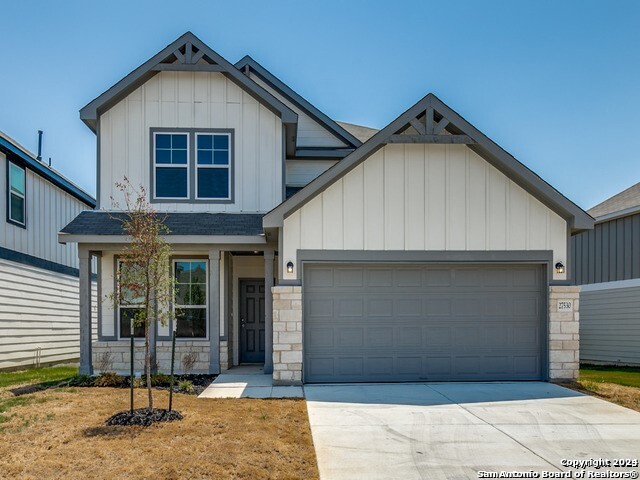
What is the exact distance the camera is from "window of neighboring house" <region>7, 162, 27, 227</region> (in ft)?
45.9

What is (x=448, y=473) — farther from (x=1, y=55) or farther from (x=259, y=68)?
(x=1, y=55)

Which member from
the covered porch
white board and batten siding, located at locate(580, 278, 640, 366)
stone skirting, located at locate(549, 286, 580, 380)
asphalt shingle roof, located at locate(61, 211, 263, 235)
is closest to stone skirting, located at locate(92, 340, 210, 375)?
the covered porch

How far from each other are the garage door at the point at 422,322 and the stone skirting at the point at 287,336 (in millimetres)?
307

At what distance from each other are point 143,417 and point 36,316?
937cm

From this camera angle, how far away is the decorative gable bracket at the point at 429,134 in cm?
1033

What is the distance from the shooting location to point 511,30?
14820 millimetres

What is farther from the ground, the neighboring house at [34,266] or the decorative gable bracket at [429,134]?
the decorative gable bracket at [429,134]

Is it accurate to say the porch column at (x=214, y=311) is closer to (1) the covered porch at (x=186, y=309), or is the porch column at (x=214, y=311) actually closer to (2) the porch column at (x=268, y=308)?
(1) the covered porch at (x=186, y=309)

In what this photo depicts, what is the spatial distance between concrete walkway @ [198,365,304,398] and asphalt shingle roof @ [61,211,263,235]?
300cm

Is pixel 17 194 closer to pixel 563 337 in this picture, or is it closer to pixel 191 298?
pixel 191 298

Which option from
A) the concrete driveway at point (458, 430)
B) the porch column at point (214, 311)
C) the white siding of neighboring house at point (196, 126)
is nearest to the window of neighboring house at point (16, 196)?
the white siding of neighboring house at point (196, 126)

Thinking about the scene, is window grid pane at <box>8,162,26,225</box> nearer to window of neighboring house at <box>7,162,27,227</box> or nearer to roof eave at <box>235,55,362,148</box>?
window of neighboring house at <box>7,162,27,227</box>

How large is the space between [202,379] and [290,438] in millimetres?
5167

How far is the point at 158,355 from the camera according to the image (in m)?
12.3
